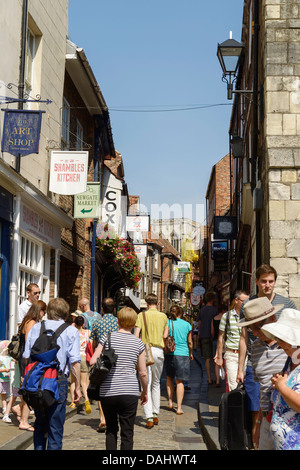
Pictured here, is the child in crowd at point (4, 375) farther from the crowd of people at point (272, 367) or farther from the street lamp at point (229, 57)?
the street lamp at point (229, 57)

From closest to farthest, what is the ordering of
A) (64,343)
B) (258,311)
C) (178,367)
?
1. (258,311)
2. (64,343)
3. (178,367)

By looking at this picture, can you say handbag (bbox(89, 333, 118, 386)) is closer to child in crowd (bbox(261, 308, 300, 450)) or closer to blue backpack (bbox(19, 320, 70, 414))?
blue backpack (bbox(19, 320, 70, 414))

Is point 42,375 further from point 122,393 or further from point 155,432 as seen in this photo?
point 155,432

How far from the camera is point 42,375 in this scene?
5.82m

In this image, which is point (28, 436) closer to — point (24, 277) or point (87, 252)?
point (24, 277)

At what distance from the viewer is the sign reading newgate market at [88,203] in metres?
16.3

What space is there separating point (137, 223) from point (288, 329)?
2494 centimetres

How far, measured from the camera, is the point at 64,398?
5.96m

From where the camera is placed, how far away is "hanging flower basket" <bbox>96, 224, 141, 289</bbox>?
20953 millimetres

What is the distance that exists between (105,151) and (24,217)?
453 inches

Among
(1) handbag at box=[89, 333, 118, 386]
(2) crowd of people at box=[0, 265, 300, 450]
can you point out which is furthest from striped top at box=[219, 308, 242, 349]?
(1) handbag at box=[89, 333, 118, 386]

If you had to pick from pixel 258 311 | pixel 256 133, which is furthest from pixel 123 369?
pixel 256 133

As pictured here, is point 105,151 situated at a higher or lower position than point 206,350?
higher
